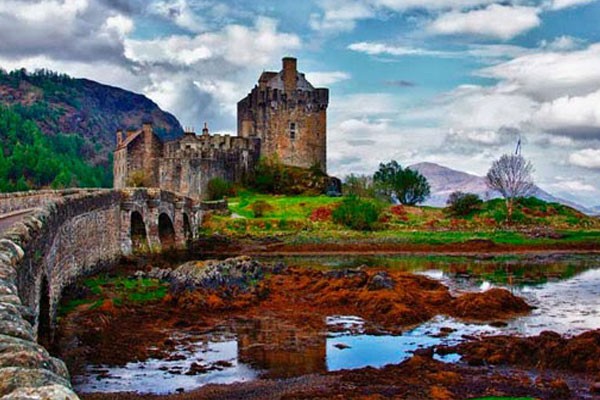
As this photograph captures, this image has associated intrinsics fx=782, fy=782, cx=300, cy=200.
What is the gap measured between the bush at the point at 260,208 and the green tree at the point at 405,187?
58.4 feet

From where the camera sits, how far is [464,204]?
64.5m

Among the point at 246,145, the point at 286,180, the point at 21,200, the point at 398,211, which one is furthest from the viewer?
the point at 246,145

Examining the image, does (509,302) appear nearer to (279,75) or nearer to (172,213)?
(172,213)

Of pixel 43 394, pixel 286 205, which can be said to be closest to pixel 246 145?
pixel 286 205

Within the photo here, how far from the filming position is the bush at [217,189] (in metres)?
67.3

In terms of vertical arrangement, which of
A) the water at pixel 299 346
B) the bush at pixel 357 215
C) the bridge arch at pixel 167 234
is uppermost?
the bush at pixel 357 215

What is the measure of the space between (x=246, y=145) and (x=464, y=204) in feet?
67.2

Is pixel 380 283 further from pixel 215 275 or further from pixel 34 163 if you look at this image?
pixel 34 163

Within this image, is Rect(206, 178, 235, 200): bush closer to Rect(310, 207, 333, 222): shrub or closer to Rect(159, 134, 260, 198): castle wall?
Rect(159, 134, 260, 198): castle wall

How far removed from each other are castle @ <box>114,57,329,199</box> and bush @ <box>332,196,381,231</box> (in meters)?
14.6

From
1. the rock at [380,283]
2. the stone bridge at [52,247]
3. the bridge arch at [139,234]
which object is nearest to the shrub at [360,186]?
the stone bridge at [52,247]

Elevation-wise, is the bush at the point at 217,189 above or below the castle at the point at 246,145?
below

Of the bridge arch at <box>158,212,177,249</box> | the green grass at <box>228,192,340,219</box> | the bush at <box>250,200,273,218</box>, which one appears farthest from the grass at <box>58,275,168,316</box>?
the green grass at <box>228,192,340,219</box>

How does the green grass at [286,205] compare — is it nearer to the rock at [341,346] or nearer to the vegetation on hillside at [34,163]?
the rock at [341,346]
